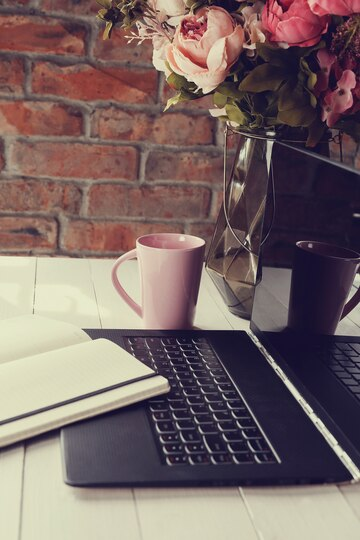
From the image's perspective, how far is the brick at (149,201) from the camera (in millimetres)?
1482

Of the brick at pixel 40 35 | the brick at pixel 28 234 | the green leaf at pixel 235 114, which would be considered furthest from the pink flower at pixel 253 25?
the brick at pixel 28 234

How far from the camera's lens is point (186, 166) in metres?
1.49

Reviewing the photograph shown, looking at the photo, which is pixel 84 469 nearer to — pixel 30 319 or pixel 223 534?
pixel 223 534

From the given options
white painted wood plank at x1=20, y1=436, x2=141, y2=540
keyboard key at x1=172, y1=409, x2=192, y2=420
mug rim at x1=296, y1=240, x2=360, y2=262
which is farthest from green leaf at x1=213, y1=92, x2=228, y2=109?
white painted wood plank at x1=20, y1=436, x2=141, y2=540

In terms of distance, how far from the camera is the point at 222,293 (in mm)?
→ 1090

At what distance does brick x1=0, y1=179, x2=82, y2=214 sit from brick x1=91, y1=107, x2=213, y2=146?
0.46ft

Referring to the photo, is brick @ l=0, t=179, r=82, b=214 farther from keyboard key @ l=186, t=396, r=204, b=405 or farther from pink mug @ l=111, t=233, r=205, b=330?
keyboard key @ l=186, t=396, r=204, b=405

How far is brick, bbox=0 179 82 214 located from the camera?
1.45 m

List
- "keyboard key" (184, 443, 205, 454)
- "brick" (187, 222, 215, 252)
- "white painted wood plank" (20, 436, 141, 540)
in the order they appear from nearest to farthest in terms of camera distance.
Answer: "white painted wood plank" (20, 436, 141, 540)
"keyboard key" (184, 443, 205, 454)
"brick" (187, 222, 215, 252)

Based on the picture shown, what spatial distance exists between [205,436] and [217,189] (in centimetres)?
93

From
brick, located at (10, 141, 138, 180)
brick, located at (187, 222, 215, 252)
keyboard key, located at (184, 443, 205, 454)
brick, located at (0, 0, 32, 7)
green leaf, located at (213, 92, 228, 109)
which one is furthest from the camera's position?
brick, located at (187, 222, 215, 252)

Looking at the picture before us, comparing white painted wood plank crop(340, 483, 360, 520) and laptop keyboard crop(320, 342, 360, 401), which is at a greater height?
laptop keyboard crop(320, 342, 360, 401)

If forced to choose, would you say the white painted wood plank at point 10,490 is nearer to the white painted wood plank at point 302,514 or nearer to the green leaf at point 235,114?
the white painted wood plank at point 302,514

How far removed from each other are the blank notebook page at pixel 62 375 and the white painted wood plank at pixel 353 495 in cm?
24
